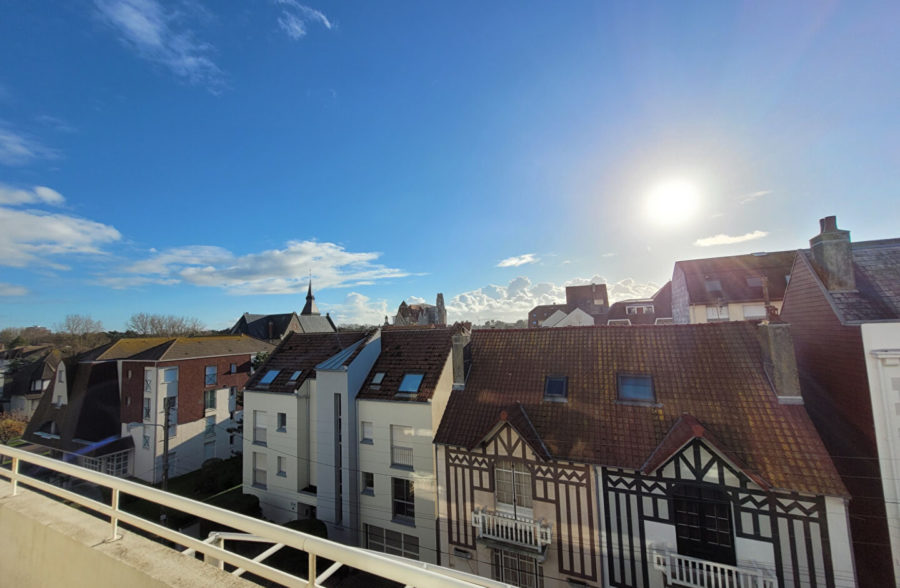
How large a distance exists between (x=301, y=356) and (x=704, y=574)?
16987 mm

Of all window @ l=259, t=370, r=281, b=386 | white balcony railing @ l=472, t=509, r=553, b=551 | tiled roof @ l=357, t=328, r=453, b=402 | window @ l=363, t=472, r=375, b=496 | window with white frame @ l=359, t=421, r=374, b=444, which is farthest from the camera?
window @ l=259, t=370, r=281, b=386

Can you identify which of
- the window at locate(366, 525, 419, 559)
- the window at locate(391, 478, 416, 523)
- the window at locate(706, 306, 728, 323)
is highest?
the window at locate(706, 306, 728, 323)

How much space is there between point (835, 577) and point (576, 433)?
5.73 meters

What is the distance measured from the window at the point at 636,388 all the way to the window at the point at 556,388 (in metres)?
1.64

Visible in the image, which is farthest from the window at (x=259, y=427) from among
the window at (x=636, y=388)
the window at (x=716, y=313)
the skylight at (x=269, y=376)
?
the window at (x=716, y=313)

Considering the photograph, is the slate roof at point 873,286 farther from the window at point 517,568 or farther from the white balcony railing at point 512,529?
the window at point 517,568

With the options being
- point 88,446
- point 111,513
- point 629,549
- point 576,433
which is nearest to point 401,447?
point 576,433

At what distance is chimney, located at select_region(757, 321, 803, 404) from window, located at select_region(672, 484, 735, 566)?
3123 mm

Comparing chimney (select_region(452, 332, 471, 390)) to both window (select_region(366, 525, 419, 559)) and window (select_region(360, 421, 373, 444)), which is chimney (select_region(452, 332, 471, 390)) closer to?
window (select_region(360, 421, 373, 444))

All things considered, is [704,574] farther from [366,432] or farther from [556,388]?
[366,432]

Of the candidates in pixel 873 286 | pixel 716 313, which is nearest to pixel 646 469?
pixel 873 286

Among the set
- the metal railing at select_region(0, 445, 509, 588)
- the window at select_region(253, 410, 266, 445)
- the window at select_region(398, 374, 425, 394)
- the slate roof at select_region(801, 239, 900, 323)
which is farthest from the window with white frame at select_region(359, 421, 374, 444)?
the slate roof at select_region(801, 239, 900, 323)

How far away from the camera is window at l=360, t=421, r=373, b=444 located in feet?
45.2

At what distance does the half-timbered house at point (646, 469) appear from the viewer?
26.8ft
